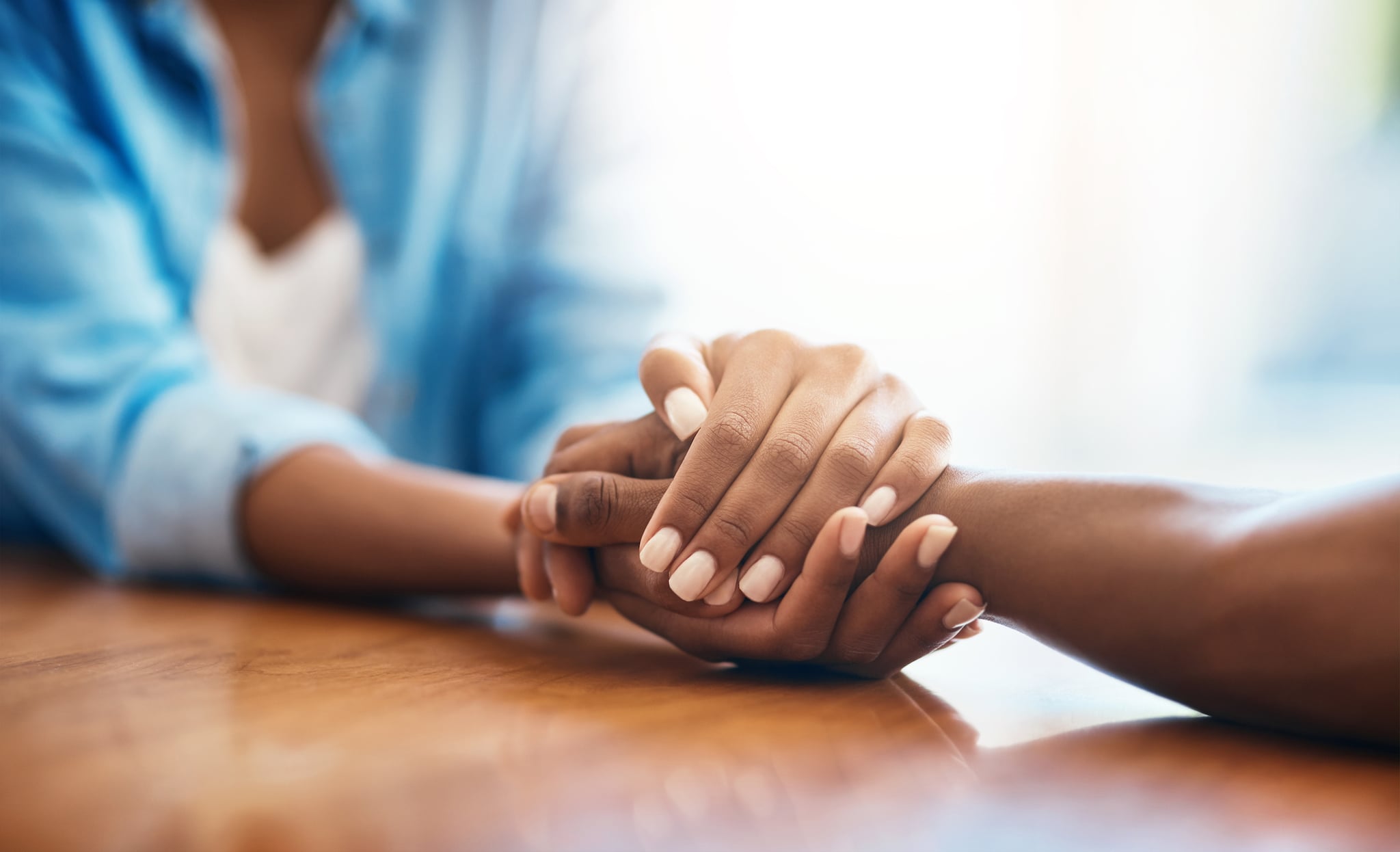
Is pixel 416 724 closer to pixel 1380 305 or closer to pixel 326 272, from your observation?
pixel 326 272

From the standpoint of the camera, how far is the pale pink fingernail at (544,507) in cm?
47

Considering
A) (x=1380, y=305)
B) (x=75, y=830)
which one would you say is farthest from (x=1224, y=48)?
(x=75, y=830)

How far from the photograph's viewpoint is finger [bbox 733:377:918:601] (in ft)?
1.42

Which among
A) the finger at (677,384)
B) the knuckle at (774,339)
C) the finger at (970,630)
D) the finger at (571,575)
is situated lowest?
the finger at (970,630)

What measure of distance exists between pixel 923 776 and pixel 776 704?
0.32ft

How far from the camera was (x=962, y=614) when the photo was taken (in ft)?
1.37

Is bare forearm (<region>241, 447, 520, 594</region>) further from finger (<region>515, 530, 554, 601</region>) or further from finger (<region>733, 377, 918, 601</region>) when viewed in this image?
finger (<region>733, 377, 918, 601</region>)

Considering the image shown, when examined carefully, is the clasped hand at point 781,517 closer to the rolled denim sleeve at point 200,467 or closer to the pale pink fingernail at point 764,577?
the pale pink fingernail at point 764,577

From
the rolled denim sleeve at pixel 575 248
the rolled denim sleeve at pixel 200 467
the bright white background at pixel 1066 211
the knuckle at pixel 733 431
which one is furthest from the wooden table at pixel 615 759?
the bright white background at pixel 1066 211

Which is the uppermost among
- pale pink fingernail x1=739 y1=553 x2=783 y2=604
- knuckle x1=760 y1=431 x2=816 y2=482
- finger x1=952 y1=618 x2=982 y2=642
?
knuckle x1=760 y1=431 x2=816 y2=482

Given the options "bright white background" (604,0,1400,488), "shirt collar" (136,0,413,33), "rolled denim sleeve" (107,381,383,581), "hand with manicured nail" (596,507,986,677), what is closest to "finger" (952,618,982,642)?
"hand with manicured nail" (596,507,986,677)

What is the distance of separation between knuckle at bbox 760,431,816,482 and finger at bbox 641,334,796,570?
0.01 m

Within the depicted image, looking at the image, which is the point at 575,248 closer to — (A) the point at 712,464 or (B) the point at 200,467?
(B) the point at 200,467

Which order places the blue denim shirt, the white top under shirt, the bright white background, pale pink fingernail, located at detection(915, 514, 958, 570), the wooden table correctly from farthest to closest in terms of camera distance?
the bright white background, the white top under shirt, the blue denim shirt, pale pink fingernail, located at detection(915, 514, 958, 570), the wooden table
